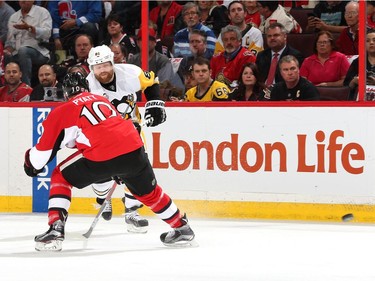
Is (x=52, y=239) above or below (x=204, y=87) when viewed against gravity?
below

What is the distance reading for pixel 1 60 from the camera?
8680 millimetres

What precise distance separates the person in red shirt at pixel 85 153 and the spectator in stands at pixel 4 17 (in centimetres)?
347

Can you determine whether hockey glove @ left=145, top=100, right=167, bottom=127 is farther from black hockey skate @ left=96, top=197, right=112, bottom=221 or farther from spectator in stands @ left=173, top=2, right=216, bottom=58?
spectator in stands @ left=173, top=2, right=216, bottom=58

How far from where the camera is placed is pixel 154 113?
6.32m

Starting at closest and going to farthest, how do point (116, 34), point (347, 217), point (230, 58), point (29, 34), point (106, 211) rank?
point (106, 211), point (347, 217), point (230, 58), point (116, 34), point (29, 34)

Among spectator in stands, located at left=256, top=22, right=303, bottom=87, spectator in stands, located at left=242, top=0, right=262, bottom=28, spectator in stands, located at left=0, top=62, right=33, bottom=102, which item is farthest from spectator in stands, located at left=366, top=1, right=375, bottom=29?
spectator in stands, located at left=0, top=62, right=33, bottom=102

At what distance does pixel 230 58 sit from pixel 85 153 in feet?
8.13

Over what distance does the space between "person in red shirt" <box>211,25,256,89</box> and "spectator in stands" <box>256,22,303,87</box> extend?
12 centimetres

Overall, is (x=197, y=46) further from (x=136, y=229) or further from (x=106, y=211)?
(x=136, y=229)

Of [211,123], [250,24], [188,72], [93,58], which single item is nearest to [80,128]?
[93,58]

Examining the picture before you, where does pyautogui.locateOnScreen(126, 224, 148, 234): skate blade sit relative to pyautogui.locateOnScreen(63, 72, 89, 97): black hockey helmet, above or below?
below

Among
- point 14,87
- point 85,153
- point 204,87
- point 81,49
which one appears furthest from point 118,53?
point 85,153

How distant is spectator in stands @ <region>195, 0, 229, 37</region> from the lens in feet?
27.3

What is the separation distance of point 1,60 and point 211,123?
7.70 ft
